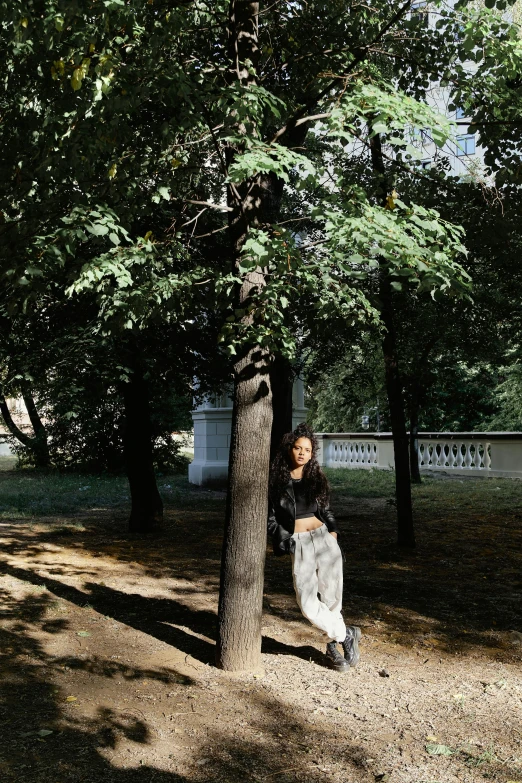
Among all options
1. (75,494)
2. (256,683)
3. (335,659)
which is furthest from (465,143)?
(256,683)

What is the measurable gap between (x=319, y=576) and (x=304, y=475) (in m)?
0.74

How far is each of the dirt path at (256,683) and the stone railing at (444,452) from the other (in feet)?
45.3

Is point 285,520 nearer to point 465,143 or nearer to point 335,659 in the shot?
point 335,659

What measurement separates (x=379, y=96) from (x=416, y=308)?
288 inches

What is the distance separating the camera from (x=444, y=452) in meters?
26.7

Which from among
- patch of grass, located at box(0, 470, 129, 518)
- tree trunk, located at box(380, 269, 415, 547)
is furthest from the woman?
patch of grass, located at box(0, 470, 129, 518)

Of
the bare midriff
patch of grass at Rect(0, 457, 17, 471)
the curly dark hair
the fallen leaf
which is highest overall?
patch of grass at Rect(0, 457, 17, 471)

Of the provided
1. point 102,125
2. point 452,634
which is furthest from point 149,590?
point 102,125

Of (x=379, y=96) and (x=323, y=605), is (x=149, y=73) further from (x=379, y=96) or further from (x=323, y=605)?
(x=323, y=605)

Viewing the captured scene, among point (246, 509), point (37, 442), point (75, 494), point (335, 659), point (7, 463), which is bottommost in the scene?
point (335, 659)

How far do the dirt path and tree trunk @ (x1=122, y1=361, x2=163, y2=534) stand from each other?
331 cm

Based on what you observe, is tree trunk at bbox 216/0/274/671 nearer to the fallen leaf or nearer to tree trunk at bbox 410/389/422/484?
the fallen leaf

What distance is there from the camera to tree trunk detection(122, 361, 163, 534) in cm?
1373

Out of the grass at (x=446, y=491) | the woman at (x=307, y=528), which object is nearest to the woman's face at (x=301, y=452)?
the woman at (x=307, y=528)
